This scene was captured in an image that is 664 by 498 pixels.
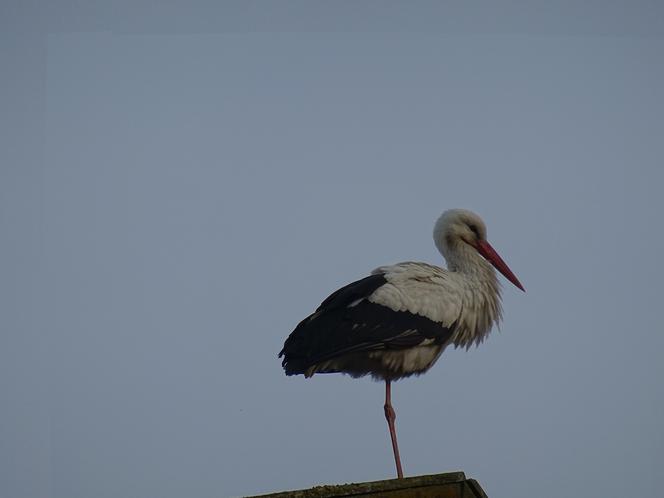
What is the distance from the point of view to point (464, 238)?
25.2ft

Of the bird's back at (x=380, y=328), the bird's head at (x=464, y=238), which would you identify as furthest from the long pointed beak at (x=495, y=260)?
the bird's back at (x=380, y=328)

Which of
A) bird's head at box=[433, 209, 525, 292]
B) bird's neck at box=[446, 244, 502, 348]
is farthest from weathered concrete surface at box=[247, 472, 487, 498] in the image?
bird's head at box=[433, 209, 525, 292]

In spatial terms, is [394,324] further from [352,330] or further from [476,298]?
[476,298]

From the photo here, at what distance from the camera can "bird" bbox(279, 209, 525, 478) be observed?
6375mm

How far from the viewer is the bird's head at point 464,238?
7.65 metres

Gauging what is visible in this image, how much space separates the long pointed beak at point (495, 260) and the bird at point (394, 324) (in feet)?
1.11

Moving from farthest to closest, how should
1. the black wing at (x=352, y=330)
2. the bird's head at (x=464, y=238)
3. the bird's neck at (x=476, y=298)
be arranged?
the bird's head at (x=464, y=238) → the bird's neck at (x=476, y=298) → the black wing at (x=352, y=330)

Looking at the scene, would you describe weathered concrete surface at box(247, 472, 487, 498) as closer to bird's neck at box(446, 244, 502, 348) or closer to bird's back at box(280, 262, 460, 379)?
bird's back at box(280, 262, 460, 379)

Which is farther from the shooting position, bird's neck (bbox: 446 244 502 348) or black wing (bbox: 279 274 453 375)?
bird's neck (bbox: 446 244 502 348)

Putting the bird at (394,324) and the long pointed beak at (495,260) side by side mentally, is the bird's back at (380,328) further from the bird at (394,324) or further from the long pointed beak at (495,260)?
the long pointed beak at (495,260)

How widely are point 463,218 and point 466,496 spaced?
377 centimetres

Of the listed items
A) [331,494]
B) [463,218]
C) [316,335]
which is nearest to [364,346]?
[316,335]

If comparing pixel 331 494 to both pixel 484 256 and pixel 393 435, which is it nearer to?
pixel 393 435

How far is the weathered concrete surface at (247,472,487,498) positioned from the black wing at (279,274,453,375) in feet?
6.62
